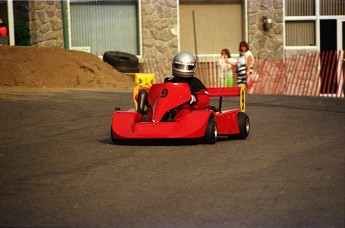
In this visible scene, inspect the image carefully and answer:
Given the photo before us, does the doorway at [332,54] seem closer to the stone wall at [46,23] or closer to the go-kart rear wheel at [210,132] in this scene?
the stone wall at [46,23]

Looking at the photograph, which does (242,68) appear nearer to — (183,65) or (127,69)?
(127,69)

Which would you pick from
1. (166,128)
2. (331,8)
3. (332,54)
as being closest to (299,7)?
(331,8)

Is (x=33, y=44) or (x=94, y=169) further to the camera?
(x=33, y=44)

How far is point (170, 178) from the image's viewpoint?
30.6ft

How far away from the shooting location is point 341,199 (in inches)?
320

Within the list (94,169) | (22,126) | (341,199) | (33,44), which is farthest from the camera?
(33,44)

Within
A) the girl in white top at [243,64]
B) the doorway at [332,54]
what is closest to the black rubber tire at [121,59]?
the girl in white top at [243,64]

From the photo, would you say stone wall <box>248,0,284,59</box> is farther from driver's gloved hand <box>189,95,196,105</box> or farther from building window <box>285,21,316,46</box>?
driver's gloved hand <box>189,95,196,105</box>

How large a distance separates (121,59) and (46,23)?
260cm

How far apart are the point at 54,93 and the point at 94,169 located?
11.0 m

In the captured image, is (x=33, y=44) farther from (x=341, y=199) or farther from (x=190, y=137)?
(x=341, y=199)

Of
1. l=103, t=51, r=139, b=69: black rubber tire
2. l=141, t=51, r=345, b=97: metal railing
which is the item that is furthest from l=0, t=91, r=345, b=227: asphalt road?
l=141, t=51, r=345, b=97: metal railing

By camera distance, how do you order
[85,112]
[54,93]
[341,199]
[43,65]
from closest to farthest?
[341,199], [85,112], [54,93], [43,65]

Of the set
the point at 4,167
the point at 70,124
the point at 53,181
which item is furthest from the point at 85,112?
the point at 53,181
